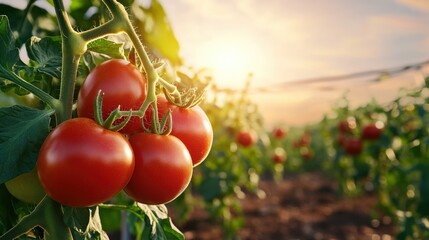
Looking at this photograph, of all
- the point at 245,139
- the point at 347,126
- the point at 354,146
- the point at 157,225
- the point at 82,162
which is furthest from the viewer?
the point at 347,126

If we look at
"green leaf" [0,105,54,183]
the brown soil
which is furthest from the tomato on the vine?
the brown soil

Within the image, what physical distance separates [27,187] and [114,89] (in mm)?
264

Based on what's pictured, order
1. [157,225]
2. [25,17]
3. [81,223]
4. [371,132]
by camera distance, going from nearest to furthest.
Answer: [81,223], [157,225], [25,17], [371,132]

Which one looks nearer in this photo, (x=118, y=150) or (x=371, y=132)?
(x=118, y=150)

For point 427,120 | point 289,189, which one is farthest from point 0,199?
point 289,189

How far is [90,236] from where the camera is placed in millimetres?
897

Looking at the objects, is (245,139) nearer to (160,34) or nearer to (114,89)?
→ (160,34)

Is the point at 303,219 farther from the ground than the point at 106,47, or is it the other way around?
the point at 106,47

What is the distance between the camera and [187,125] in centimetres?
90

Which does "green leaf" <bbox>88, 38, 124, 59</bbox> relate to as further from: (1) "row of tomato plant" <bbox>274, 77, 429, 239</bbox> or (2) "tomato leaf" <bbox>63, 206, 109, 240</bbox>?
(1) "row of tomato plant" <bbox>274, 77, 429, 239</bbox>

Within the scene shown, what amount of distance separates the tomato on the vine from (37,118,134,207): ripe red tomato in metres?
0.16

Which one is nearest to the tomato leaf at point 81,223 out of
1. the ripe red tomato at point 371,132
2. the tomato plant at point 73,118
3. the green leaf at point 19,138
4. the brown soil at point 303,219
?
the tomato plant at point 73,118

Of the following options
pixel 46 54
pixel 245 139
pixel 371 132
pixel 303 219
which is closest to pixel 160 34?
pixel 46 54

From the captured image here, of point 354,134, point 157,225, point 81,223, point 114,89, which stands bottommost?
point 354,134
